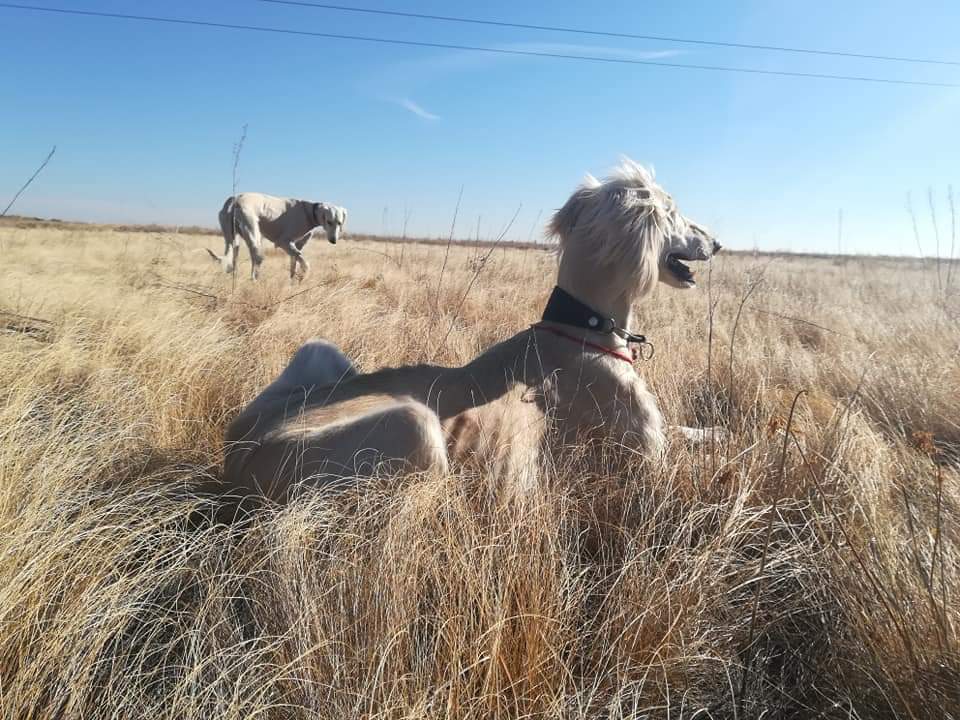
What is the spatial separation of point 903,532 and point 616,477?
0.98m

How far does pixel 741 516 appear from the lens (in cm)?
213

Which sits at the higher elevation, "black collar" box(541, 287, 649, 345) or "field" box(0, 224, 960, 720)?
"black collar" box(541, 287, 649, 345)

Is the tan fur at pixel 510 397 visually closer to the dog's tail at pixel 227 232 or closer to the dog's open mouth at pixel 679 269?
the dog's open mouth at pixel 679 269

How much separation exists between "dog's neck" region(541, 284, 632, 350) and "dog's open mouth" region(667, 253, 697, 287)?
17.4 inches

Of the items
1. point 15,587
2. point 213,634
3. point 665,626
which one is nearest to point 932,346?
point 665,626

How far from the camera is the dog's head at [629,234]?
303 centimetres

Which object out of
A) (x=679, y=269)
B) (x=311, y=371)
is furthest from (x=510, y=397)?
(x=679, y=269)

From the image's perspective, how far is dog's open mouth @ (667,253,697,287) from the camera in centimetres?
339

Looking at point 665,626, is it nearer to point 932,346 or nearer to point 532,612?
point 532,612

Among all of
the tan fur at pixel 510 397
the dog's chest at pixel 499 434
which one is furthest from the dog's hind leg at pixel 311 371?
the dog's chest at pixel 499 434

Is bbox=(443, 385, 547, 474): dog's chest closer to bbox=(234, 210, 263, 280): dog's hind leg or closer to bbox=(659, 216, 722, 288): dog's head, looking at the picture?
bbox=(659, 216, 722, 288): dog's head

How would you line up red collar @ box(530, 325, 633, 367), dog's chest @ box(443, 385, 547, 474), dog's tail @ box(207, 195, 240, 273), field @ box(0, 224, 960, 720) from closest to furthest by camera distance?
field @ box(0, 224, 960, 720) < dog's chest @ box(443, 385, 547, 474) < red collar @ box(530, 325, 633, 367) < dog's tail @ box(207, 195, 240, 273)

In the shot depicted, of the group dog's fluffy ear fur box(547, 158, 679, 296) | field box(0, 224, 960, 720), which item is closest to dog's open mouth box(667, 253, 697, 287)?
dog's fluffy ear fur box(547, 158, 679, 296)

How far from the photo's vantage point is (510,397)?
9.00 feet
